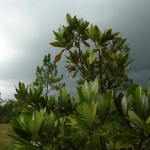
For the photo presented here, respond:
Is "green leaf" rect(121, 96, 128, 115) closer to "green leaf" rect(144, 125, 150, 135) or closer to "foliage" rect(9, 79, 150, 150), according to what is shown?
"foliage" rect(9, 79, 150, 150)

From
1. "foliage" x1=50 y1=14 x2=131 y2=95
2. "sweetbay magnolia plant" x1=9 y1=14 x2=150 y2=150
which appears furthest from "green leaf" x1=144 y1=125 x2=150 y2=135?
"foliage" x1=50 y1=14 x2=131 y2=95

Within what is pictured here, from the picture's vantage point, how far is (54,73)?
124 feet

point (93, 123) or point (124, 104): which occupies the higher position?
point (124, 104)

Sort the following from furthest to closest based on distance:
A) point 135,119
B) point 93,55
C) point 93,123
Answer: point 93,55, point 93,123, point 135,119

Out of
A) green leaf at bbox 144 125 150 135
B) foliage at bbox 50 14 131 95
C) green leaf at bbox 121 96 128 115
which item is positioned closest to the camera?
green leaf at bbox 144 125 150 135

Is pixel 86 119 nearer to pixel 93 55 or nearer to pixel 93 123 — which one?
pixel 93 123

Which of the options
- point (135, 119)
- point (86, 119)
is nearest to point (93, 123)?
point (86, 119)

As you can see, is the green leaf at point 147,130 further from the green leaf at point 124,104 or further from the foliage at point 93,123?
the green leaf at point 124,104

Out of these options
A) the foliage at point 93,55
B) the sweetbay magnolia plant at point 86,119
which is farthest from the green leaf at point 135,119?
the foliage at point 93,55

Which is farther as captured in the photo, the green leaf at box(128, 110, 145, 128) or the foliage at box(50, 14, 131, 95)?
the foliage at box(50, 14, 131, 95)

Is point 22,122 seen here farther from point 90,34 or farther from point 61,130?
point 90,34

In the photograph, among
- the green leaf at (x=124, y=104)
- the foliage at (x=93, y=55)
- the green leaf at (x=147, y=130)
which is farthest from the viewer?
the foliage at (x=93, y=55)

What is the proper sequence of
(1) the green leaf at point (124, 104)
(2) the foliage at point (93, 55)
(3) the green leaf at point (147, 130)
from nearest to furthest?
1. (3) the green leaf at point (147, 130)
2. (1) the green leaf at point (124, 104)
3. (2) the foliage at point (93, 55)

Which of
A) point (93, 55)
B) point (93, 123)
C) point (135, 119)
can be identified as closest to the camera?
point (135, 119)
